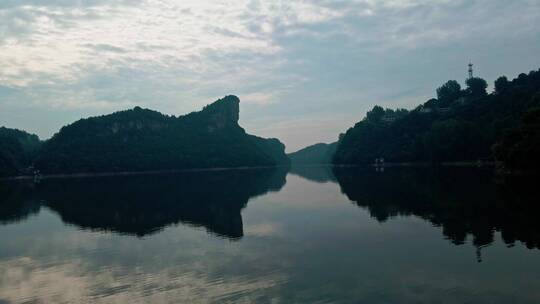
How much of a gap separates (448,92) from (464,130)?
215 feet

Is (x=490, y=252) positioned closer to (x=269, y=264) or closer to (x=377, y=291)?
(x=377, y=291)

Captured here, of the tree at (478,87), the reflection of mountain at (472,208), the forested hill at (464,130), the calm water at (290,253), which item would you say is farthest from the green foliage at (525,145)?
the tree at (478,87)

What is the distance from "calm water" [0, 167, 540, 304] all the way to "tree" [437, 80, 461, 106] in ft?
413

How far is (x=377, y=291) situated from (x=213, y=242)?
1367cm

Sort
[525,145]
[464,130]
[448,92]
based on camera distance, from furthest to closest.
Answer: [448,92] < [464,130] < [525,145]

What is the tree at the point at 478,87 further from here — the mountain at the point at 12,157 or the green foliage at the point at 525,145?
the mountain at the point at 12,157

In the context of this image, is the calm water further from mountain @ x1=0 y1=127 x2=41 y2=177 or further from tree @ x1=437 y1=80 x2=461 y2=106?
tree @ x1=437 y1=80 x2=461 y2=106

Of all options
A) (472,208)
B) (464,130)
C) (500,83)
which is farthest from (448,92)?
→ (472,208)

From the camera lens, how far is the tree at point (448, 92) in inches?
6368

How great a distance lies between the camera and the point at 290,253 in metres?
23.7

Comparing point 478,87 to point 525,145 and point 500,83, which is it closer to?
point 500,83

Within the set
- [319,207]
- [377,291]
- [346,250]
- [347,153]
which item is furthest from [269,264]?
[347,153]

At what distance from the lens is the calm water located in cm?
1684

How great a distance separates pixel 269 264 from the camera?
2141 centimetres
